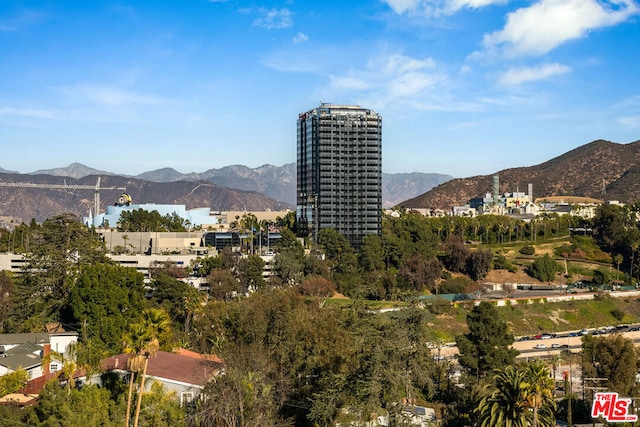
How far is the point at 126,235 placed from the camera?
444ft

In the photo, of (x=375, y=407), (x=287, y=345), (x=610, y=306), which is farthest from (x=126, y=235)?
(x=375, y=407)

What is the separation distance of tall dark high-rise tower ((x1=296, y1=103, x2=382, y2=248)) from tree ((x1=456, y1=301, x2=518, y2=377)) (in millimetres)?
72005

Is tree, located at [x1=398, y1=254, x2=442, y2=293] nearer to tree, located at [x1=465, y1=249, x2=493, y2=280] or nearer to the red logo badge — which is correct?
tree, located at [x1=465, y1=249, x2=493, y2=280]

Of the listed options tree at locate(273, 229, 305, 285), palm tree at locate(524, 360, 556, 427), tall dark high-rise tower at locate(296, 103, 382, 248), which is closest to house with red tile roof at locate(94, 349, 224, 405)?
palm tree at locate(524, 360, 556, 427)

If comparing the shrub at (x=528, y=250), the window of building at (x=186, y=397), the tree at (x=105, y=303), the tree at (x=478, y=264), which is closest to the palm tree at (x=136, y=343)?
the window of building at (x=186, y=397)

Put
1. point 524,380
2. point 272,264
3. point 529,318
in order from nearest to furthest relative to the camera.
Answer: point 524,380 → point 529,318 → point 272,264

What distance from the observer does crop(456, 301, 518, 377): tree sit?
2218 inches

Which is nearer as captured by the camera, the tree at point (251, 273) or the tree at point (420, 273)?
the tree at point (251, 273)

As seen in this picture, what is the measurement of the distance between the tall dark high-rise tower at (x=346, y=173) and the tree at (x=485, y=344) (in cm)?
7200

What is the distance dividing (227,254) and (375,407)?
72.9 m

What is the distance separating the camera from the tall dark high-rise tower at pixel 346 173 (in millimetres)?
131125

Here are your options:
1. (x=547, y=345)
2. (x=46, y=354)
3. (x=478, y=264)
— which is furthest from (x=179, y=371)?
(x=478, y=264)

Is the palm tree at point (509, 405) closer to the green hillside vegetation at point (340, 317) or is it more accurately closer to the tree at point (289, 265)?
the green hillside vegetation at point (340, 317)

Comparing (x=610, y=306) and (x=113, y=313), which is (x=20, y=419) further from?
(x=610, y=306)
